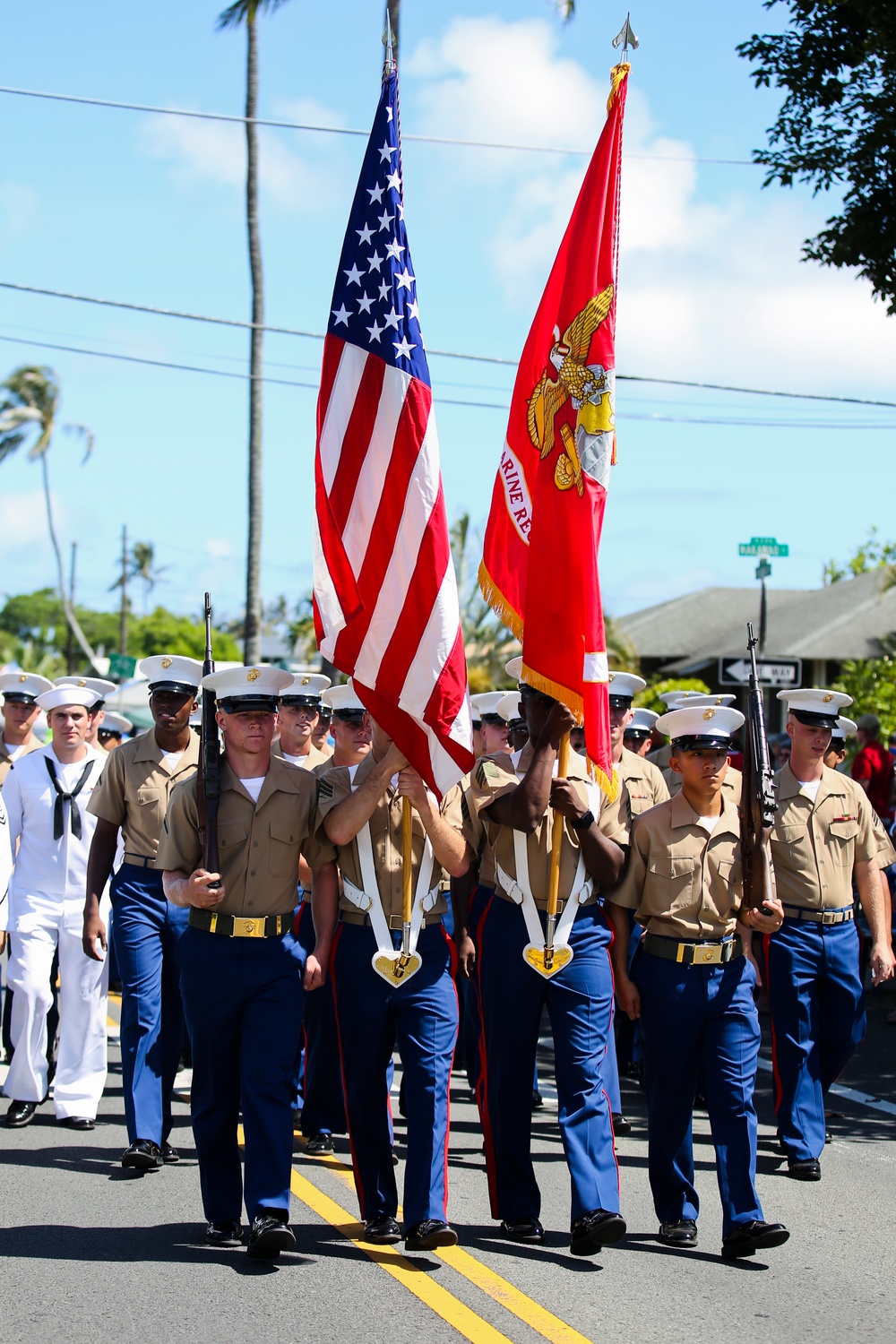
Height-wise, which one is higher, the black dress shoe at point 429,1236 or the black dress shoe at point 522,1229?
the black dress shoe at point 429,1236

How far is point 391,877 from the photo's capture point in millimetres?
6281

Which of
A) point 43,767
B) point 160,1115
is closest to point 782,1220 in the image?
point 160,1115

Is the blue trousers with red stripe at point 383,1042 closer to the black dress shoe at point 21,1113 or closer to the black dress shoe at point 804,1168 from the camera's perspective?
the black dress shoe at point 804,1168

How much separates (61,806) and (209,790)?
3041 millimetres

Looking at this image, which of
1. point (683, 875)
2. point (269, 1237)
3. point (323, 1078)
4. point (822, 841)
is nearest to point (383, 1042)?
point (269, 1237)

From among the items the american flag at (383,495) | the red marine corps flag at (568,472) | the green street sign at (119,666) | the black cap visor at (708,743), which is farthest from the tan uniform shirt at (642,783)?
the green street sign at (119,666)

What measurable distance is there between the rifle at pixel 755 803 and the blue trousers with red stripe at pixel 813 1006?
1.48m

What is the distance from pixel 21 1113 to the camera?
8.26 metres

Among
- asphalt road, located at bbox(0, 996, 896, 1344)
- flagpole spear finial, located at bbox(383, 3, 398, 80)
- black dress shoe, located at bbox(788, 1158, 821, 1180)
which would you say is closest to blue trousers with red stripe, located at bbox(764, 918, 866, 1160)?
black dress shoe, located at bbox(788, 1158, 821, 1180)

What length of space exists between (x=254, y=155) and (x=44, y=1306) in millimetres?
19113

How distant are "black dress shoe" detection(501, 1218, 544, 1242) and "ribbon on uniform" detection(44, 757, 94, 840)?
3.64m

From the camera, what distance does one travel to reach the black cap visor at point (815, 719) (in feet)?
26.0

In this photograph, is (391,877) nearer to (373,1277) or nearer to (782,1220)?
(373,1277)

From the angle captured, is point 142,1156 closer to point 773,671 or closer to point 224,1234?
point 224,1234
